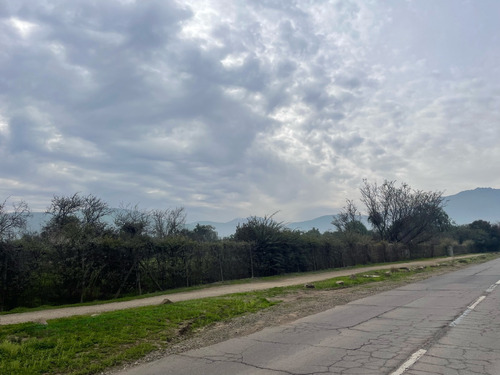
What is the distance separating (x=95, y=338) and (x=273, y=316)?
16.2 ft

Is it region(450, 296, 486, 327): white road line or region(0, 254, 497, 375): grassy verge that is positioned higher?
region(0, 254, 497, 375): grassy verge

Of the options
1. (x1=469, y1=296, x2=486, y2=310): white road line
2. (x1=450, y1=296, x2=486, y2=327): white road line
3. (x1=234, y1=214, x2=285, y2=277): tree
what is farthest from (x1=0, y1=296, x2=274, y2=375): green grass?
(x1=234, y1=214, x2=285, y2=277): tree

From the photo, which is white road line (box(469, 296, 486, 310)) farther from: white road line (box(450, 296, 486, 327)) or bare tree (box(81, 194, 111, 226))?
bare tree (box(81, 194, 111, 226))

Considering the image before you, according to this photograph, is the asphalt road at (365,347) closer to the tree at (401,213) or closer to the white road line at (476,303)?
the white road line at (476,303)

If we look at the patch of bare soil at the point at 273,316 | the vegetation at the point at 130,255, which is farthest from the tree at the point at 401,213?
the patch of bare soil at the point at 273,316

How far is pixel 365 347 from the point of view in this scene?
7145 millimetres

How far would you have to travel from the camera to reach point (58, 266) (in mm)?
15492

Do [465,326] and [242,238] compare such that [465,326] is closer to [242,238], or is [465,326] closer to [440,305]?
[440,305]

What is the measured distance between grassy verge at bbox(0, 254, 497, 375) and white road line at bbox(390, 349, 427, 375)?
448 centimetres

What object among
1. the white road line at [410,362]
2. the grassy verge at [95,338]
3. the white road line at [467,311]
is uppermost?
the grassy verge at [95,338]

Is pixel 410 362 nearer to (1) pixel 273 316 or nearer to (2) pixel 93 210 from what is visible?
(1) pixel 273 316

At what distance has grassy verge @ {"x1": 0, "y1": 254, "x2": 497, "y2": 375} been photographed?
6617mm

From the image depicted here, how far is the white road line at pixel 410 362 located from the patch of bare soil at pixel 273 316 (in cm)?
373

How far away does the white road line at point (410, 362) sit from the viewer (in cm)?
566
